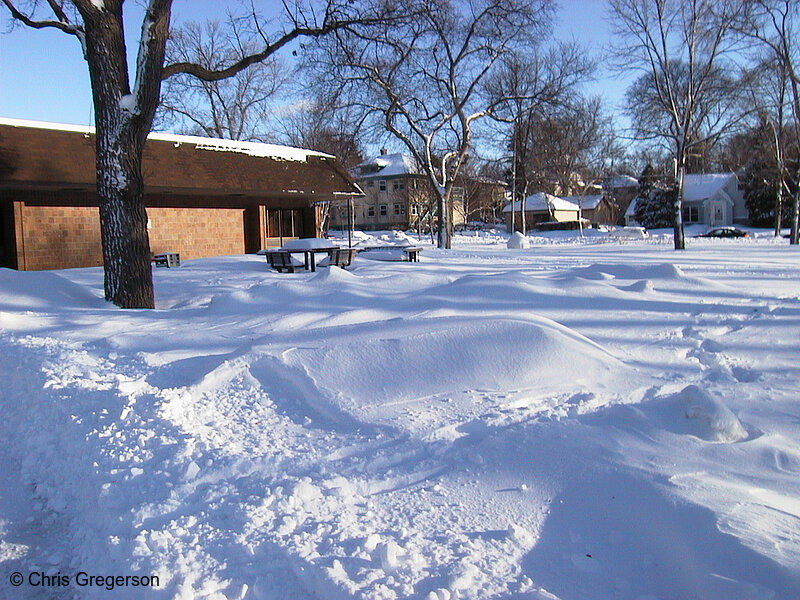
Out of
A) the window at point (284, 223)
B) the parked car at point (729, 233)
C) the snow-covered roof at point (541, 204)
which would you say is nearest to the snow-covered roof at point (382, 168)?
the snow-covered roof at point (541, 204)

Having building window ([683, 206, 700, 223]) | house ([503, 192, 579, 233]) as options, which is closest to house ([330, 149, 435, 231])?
house ([503, 192, 579, 233])

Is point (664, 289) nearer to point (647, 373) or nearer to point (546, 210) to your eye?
point (647, 373)

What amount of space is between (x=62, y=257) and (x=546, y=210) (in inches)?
2226

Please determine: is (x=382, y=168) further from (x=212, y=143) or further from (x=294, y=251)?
(x=294, y=251)

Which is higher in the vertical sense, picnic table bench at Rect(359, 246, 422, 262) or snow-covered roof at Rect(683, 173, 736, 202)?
snow-covered roof at Rect(683, 173, 736, 202)

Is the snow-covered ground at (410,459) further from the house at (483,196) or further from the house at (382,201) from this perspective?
the house at (382,201)

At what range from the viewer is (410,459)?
4078mm

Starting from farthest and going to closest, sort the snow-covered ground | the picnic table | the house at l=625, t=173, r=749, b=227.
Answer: the house at l=625, t=173, r=749, b=227, the picnic table, the snow-covered ground

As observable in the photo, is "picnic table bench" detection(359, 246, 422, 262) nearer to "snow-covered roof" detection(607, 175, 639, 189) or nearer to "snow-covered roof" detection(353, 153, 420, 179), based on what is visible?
"snow-covered roof" detection(353, 153, 420, 179)

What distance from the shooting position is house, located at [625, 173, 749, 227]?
62062 mm

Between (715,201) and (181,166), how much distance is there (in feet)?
184

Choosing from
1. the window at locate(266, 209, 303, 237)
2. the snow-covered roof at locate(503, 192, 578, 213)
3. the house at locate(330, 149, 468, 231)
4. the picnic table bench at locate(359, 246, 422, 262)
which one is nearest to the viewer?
the picnic table bench at locate(359, 246, 422, 262)

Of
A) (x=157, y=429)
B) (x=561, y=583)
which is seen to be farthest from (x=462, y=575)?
(x=157, y=429)

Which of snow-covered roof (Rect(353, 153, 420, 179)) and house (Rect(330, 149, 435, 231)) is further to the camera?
snow-covered roof (Rect(353, 153, 420, 179))
